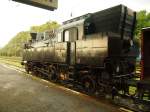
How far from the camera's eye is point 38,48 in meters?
18.4

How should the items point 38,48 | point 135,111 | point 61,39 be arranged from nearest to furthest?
point 135,111
point 61,39
point 38,48

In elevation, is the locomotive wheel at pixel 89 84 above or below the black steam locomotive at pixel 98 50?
below

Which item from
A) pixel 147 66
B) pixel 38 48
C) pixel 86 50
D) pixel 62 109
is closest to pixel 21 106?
pixel 62 109

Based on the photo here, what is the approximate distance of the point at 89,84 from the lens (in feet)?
37.4

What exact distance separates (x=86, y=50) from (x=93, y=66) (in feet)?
2.94

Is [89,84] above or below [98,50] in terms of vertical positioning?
below

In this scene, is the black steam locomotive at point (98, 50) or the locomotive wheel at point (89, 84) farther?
the locomotive wheel at point (89, 84)

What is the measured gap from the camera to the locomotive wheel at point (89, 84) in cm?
1098

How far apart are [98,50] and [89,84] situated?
1.90 metres

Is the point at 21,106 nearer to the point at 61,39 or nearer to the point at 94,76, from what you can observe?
the point at 94,76

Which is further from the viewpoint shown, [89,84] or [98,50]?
[89,84]

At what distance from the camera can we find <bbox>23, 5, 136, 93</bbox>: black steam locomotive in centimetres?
1016

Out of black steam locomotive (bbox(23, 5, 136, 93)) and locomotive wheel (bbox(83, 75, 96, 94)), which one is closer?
black steam locomotive (bbox(23, 5, 136, 93))

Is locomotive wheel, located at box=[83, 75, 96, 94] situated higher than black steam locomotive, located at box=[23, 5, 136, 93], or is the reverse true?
black steam locomotive, located at box=[23, 5, 136, 93]
